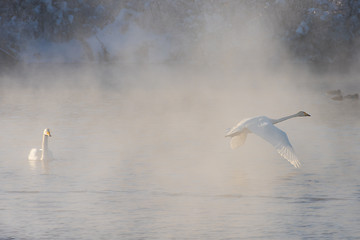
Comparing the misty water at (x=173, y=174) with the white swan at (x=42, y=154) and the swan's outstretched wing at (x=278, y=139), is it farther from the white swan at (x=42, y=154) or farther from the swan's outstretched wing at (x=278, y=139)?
the swan's outstretched wing at (x=278, y=139)

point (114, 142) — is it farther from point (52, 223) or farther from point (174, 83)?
point (174, 83)

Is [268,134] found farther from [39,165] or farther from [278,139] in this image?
[39,165]

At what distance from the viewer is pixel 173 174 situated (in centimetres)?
1756

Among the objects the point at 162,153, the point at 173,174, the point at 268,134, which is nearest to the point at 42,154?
the point at 162,153

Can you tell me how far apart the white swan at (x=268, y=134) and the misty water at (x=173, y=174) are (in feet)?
2.40

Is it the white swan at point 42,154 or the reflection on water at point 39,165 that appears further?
the white swan at point 42,154

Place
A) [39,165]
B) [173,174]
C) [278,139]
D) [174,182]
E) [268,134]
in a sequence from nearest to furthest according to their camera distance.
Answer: [278,139]
[268,134]
[174,182]
[173,174]
[39,165]

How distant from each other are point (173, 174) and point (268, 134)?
101 inches

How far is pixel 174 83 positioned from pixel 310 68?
15392 mm

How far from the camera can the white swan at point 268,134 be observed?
15211mm

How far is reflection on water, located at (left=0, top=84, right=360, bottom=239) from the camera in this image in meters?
13.2

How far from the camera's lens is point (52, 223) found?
1348 cm

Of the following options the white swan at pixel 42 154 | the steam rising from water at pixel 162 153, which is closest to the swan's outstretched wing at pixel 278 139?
the steam rising from water at pixel 162 153

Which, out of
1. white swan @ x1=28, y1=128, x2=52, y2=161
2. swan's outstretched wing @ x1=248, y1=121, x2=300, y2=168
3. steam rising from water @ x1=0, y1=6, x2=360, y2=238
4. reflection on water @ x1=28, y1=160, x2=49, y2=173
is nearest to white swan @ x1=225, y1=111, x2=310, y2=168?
swan's outstretched wing @ x1=248, y1=121, x2=300, y2=168
